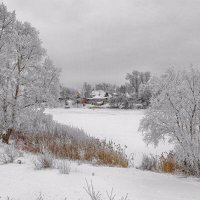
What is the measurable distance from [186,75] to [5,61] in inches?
273

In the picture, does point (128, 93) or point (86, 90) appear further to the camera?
point (86, 90)

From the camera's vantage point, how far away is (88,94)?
396 ft

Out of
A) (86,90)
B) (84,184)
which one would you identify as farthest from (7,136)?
(86,90)

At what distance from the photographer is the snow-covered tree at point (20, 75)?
11.6 meters

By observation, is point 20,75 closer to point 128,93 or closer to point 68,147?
point 68,147

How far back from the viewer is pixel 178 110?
7.04m

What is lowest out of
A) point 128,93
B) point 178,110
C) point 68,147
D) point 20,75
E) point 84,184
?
point 84,184

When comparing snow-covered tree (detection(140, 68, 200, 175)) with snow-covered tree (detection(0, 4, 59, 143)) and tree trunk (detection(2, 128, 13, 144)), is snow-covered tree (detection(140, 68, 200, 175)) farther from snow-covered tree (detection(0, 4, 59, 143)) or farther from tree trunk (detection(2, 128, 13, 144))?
tree trunk (detection(2, 128, 13, 144))

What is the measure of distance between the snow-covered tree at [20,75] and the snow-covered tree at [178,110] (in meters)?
5.74

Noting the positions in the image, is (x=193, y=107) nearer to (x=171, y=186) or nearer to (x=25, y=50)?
(x=171, y=186)

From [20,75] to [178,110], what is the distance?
21.8ft

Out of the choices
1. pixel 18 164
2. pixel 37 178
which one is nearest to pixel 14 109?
pixel 18 164

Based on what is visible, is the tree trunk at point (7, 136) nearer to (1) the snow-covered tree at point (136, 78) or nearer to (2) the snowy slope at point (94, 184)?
(2) the snowy slope at point (94, 184)

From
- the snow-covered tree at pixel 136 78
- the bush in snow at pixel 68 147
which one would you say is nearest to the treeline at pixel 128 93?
the snow-covered tree at pixel 136 78
